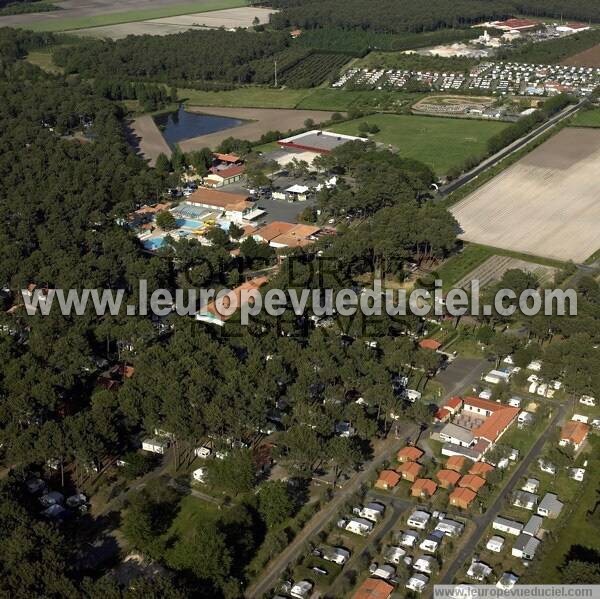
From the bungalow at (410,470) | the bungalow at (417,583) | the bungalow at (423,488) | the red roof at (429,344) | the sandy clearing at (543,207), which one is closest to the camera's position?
the bungalow at (417,583)

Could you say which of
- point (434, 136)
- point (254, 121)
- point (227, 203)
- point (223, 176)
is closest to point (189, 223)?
point (227, 203)

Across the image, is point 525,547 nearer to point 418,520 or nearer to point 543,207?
point 418,520

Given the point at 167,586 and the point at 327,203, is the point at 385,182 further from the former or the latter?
the point at 167,586

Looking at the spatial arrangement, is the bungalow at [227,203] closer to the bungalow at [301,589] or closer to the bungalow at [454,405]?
the bungalow at [454,405]

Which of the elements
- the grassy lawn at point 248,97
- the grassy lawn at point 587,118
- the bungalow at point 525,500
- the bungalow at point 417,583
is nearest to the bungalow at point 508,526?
the bungalow at point 525,500

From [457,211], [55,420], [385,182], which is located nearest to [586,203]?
[457,211]

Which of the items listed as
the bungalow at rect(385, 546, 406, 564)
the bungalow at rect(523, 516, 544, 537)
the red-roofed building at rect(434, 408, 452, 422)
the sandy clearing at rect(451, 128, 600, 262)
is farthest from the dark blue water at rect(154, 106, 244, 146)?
the bungalow at rect(523, 516, 544, 537)

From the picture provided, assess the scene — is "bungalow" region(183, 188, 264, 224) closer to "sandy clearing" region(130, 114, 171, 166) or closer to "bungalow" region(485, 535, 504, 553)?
"sandy clearing" region(130, 114, 171, 166)
